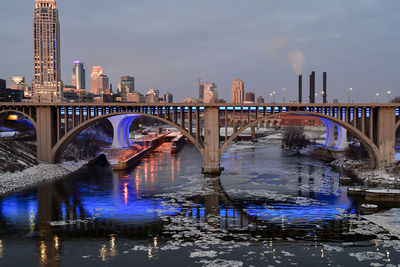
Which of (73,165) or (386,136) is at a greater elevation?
(386,136)

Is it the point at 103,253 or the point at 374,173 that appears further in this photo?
the point at 374,173

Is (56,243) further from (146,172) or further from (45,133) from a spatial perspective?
(45,133)

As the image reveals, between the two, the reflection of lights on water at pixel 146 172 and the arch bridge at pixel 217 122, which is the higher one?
the arch bridge at pixel 217 122

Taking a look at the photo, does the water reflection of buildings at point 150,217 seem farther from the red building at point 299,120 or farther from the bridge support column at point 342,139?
the red building at point 299,120

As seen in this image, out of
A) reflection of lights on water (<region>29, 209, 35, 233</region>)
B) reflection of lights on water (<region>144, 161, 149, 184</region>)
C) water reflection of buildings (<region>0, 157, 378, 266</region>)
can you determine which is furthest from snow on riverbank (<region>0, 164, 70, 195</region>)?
reflection of lights on water (<region>144, 161, 149, 184</region>)

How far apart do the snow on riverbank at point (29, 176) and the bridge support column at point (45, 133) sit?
198 centimetres

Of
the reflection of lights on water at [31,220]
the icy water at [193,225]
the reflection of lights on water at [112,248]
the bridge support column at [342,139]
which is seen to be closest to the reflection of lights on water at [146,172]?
the icy water at [193,225]

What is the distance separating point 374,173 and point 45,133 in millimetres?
45962

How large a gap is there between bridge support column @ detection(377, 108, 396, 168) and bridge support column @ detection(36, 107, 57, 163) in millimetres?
46415

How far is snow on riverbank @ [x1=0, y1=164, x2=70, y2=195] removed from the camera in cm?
4187

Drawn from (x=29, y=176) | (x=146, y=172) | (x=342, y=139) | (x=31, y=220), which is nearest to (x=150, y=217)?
(x=31, y=220)

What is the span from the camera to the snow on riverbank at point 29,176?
1648 inches

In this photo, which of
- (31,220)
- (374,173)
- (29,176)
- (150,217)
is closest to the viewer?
(31,220)

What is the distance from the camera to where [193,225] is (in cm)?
2856
